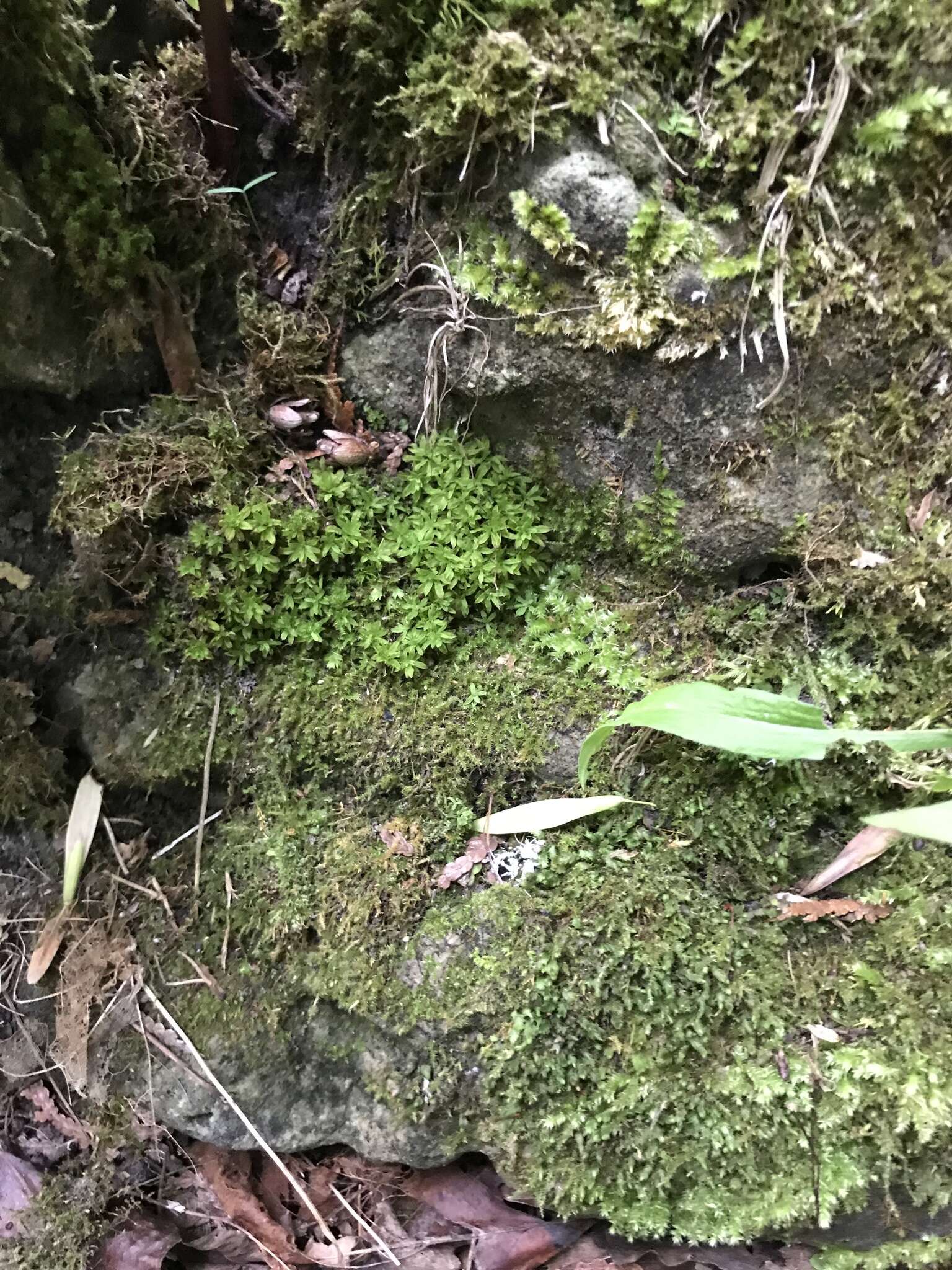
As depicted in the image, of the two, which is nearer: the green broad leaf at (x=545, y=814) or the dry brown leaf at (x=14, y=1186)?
the green broad leaf at (x=545, y=814)

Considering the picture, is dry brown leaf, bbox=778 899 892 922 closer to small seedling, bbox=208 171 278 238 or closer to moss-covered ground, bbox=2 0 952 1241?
moss-covered ground, bbox=2 0 952 1241

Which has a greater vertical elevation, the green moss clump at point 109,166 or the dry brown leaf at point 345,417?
the green moss clump at point 109,166

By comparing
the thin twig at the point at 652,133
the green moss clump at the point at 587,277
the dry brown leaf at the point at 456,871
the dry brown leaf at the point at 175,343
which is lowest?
the dry brown leaf at the point at 456,871

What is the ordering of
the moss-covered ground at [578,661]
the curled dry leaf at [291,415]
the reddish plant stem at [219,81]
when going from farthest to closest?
the curled dry leaf at [291,415]
the reddish plant stem at [219,81]
the moss-covered ground at [578,661]

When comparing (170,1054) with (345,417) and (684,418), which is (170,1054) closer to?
(345,417)

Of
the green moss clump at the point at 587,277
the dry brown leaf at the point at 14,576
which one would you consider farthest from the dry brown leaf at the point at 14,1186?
the green moss clump at the point at 587,277

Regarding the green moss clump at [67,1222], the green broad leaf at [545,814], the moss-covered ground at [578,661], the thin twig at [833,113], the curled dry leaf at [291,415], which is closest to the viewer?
the thin twig at [833,113]

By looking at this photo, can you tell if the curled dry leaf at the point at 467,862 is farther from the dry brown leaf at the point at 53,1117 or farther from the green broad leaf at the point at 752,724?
the dry brown leaf at the point at 53,1117

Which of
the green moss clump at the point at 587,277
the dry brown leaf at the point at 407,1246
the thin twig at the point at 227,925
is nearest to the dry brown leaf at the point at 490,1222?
the dry brown leaf at the point at 407,1246

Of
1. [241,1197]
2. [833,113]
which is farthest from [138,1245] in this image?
[833,113]
